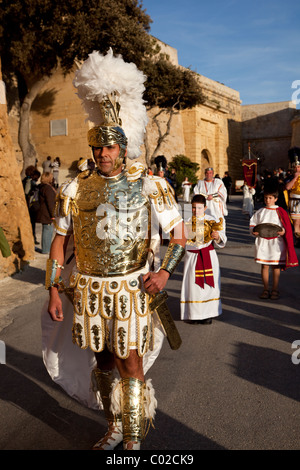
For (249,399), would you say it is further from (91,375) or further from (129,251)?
(129,251)

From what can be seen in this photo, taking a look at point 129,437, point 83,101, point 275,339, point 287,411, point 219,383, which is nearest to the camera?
point 129,437

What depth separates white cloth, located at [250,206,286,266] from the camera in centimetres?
651

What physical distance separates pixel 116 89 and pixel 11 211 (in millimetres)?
6090

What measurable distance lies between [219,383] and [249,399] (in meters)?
0.35

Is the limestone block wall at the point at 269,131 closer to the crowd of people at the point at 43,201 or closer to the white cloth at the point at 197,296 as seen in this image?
the crowd of people at the point at 43,201

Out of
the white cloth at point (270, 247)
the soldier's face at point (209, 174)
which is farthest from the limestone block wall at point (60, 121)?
the white cloth at point (270, 247)

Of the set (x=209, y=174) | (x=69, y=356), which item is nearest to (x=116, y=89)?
(x=69, y=356)

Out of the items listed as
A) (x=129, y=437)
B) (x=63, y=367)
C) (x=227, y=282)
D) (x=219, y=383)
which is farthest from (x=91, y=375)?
(x=227, y=282)

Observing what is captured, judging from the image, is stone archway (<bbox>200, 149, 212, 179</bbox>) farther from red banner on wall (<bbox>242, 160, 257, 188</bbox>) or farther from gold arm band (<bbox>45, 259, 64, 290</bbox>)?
gold arm band (<bbox>45, 259, 64, 290</bbox>)

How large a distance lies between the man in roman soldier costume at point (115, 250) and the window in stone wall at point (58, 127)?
21.5 metres

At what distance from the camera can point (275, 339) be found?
470 cm

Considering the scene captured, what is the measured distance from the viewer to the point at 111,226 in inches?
99.9

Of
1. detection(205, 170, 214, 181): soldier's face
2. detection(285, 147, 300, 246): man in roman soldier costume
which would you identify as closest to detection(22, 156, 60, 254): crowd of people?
detection(205, 170, 214, 181): soldier's face
